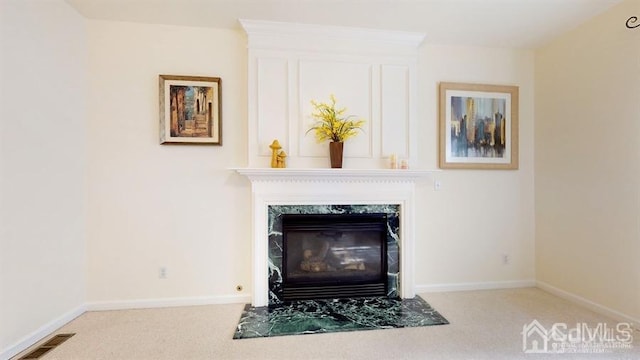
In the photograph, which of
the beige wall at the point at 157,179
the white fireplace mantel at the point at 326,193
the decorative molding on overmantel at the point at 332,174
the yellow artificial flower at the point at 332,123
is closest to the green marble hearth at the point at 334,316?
the white fireplace mantel at the point at 326,193

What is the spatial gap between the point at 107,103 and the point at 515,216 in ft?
14.5

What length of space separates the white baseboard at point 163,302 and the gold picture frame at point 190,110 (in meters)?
1.53

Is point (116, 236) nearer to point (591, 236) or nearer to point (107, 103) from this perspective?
point (107, 103)

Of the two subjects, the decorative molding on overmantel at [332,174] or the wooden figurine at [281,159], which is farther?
the wooden figurine at [281,159]

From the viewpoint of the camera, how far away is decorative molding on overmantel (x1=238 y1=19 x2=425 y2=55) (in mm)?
2709

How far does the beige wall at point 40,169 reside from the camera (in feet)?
6.36

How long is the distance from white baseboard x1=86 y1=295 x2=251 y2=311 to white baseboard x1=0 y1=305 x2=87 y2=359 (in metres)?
0.14

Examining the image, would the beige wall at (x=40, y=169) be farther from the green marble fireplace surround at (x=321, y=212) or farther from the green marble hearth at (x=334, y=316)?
the green marble fireplace surround at (x=321, y=212)

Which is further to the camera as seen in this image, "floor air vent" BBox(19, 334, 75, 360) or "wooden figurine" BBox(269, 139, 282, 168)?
"wooden figurine" BBox(269, 139, 282, 168)

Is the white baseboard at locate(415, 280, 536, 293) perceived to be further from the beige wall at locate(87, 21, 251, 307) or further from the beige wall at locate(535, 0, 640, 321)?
the beige wall at locate(87, 21, 251, 307)

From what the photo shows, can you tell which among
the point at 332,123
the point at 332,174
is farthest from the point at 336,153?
the point at 332,123

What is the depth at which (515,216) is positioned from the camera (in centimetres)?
324

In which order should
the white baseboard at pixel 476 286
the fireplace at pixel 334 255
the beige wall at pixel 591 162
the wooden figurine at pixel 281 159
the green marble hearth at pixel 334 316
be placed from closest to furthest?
the green marble hearth at pixel 334 316 → the beige wall at pixel 591 162 → the wooden figurine at pixel 281 159 → the fireplace at pixel 334 255 → the white baseboard at pixel 476 286

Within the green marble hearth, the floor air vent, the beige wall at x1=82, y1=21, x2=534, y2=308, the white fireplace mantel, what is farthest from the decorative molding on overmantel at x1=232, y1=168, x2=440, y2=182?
the floor air vent
